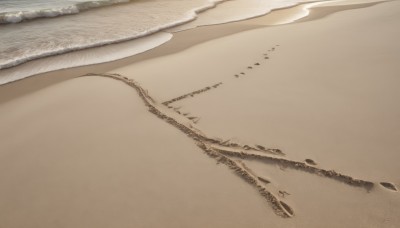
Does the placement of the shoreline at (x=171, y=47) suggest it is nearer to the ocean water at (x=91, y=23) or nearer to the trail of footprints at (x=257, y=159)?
the ocean water at (x=91, y=23)

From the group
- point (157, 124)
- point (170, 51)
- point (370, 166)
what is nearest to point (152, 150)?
point (157, 124)

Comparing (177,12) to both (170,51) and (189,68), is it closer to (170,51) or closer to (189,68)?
(170,51)

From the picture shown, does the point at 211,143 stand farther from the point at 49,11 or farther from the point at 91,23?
the point at 49,11

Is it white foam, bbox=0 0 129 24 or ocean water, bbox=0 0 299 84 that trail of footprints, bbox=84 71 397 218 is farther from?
white foam, bbox=0 0 129 24

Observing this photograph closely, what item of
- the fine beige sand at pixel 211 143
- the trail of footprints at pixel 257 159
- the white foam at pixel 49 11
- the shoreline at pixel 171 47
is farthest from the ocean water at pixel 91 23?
the trail of footprints at pixel 257 159

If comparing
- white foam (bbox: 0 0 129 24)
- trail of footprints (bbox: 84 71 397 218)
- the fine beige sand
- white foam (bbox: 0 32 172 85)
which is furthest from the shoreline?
white foam (bbox: 0 0 129 24)
